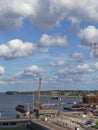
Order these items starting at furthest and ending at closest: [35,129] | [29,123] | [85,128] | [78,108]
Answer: [78,108], [29,123], [35,129], [85,128]

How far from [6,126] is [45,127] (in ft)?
85.6

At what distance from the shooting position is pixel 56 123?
96.1 m

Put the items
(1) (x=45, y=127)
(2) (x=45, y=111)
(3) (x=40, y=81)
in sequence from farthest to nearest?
(3) (x=40, y=81)
(2) (x=45, y=111)
(1) (x=45, y=127)

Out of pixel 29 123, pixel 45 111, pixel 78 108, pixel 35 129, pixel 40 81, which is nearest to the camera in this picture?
pixel 35 129

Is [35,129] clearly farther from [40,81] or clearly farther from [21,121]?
[40,81]

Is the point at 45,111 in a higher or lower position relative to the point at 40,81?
lower

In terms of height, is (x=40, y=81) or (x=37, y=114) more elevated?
(x=40, y=81)

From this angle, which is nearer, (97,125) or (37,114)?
(97,125)

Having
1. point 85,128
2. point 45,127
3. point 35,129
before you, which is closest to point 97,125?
point 85,128

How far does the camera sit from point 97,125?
86000mm

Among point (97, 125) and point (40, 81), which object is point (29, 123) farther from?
point (40, 81)

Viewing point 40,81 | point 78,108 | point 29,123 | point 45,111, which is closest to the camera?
point 29,123

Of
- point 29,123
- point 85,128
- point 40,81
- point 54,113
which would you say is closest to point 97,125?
point 85,128

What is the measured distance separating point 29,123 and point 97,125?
96.4 feet
